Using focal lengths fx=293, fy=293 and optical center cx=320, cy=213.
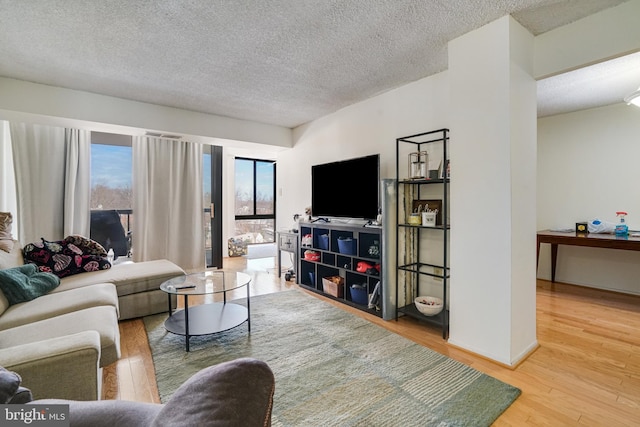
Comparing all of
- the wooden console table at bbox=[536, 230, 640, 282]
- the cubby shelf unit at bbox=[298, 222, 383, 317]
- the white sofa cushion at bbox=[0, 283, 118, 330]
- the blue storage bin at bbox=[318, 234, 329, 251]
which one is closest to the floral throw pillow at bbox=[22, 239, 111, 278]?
the white sofa cushion at bbox=[0, 283, 118, 330]

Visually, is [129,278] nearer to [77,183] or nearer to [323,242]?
[77,183]

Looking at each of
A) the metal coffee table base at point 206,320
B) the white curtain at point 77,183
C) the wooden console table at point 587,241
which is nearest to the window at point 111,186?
the white curtain at point 77,183

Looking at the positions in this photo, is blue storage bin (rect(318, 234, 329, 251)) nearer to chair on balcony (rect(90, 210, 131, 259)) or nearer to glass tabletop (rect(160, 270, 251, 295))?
glass tabletop (rect(160, 270, 251, 295))

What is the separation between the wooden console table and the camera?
3.05 metres

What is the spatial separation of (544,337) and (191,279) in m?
3.24

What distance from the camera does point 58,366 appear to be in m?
1.30

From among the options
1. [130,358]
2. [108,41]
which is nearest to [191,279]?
[130,358]

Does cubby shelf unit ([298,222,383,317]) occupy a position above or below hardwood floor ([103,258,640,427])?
above

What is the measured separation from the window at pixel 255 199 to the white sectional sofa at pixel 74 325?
3220 millimetres

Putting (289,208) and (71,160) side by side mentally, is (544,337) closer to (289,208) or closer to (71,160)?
(289,208)

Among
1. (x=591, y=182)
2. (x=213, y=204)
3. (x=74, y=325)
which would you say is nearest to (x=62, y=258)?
(x=74, y=325)

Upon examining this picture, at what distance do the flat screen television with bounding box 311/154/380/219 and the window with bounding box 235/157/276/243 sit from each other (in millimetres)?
2772

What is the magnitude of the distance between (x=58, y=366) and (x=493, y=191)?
2683 mm

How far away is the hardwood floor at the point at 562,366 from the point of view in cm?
163
